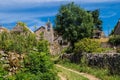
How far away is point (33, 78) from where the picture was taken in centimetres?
1323

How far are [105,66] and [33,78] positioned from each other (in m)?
14.1

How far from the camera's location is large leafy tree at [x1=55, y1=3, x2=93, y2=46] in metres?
47.8

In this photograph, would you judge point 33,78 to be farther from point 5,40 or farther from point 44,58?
point 5,40

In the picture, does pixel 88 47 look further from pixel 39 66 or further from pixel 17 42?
pixel 39 66

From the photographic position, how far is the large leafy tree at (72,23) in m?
47.8

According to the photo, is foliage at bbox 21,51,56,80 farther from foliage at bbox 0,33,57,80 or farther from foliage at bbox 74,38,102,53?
foliage at bbox 74,38,102,53

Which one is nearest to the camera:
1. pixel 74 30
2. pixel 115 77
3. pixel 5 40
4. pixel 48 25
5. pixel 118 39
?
pixel 5 40

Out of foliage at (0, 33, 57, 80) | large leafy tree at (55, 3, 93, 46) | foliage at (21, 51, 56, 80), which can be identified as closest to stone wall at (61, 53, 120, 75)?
foliage at (0, 33, 57, 80)

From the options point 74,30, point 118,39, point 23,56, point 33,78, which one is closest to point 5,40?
point 23,56

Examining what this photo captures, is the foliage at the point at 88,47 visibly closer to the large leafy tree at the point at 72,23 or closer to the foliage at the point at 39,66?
the large leafy tree at the point at 72,23

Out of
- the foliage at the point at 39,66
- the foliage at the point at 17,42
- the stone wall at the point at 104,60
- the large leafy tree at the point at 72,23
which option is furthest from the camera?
the large leafy tree at the point at 72,23

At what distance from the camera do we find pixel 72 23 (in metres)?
48.4

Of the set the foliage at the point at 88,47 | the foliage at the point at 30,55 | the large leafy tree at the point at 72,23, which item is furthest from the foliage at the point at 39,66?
the large leafy tree at the point at 72,23

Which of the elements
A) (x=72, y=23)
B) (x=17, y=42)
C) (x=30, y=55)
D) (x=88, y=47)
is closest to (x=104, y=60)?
(x=88, y=47)
